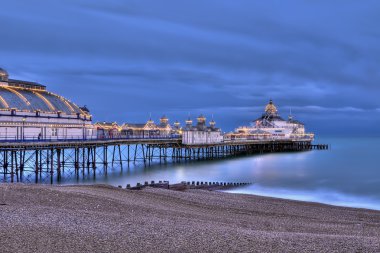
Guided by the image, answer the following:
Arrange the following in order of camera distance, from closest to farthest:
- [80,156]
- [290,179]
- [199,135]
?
[290,179]
[80,156]
[199,135]

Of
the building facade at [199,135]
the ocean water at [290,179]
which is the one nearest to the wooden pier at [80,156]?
the building facade at [199,135]

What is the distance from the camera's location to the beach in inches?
418

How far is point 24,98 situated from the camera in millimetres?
48531

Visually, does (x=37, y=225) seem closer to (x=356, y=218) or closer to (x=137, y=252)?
(x=137, y=252)

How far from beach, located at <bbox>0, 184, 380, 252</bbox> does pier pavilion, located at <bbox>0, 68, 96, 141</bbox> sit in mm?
25652

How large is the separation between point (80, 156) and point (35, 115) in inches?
718

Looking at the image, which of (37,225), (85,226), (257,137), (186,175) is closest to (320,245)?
(85,226)

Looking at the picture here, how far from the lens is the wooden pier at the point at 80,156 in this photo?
1487 inches

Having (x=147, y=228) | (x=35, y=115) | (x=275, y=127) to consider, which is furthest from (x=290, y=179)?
(x=275, y=127)

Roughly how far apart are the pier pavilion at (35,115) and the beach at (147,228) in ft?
84.2

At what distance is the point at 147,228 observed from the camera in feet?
41.3

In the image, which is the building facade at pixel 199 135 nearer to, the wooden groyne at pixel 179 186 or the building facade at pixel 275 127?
the wooden groyne at pixel 179 186

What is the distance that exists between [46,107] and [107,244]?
138 feet

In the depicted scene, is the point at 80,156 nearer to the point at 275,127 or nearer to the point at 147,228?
the point at 147,228
